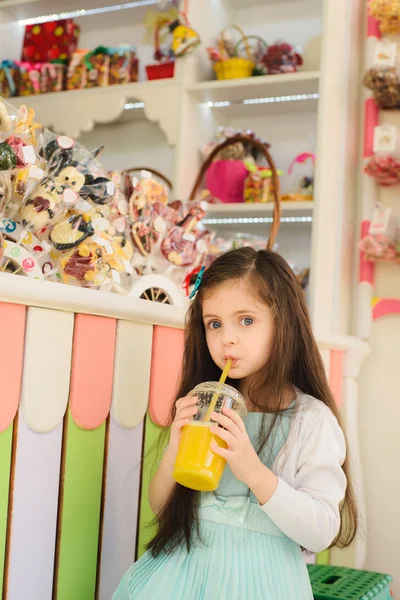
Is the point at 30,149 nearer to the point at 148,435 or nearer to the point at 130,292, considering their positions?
the point at 130,292

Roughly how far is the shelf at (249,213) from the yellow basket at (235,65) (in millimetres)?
455

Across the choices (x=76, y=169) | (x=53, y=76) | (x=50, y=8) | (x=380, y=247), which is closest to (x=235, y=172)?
(x=380, y=247)

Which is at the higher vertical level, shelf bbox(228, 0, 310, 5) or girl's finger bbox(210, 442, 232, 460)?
shelf bbox(228, 0, 310, 5)

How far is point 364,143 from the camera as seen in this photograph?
2.37m

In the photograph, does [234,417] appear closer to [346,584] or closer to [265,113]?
[346,584]

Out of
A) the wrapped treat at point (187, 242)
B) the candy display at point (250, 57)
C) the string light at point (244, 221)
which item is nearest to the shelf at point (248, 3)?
the candy display at point (250, 57)

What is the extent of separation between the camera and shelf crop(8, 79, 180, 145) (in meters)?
2.58

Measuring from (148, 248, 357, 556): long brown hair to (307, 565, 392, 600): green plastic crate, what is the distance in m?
0.32

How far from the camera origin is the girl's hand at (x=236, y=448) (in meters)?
0.96

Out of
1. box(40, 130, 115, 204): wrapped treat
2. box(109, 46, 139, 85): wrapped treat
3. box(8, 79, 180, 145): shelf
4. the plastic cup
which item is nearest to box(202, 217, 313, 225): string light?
box(8, 79, 180, 145): shelf

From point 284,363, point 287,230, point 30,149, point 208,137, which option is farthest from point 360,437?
point 30,149

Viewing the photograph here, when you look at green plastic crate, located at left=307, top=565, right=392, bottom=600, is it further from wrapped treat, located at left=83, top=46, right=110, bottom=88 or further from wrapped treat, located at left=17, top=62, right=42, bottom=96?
wrapped treat, located at left=17, top=62, right=42, bottom=96

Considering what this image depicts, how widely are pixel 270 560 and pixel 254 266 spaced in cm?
42

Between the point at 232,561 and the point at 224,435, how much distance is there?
0.63 feet
